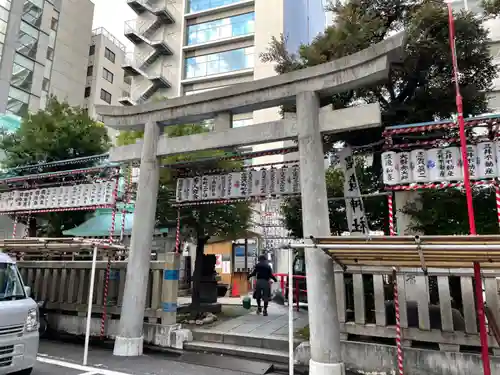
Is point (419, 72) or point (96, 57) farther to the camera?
point (96, 57)

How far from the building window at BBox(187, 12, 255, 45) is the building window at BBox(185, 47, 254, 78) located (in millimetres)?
1600

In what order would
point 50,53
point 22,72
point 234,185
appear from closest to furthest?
point 234,185 < point 22,72 < point 50,53

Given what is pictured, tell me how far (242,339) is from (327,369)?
2.51m

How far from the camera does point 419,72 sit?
8.25m

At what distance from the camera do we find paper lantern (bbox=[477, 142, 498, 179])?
649 cm

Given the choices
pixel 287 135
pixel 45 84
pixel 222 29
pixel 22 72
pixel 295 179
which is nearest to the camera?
pixel 287 135

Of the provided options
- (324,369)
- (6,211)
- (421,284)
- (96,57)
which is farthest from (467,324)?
(96,57)

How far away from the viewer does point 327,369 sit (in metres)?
5.94

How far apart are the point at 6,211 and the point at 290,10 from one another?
94.2 ft

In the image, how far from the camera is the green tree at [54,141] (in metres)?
13.3

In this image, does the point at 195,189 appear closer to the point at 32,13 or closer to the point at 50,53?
the point at 32,13

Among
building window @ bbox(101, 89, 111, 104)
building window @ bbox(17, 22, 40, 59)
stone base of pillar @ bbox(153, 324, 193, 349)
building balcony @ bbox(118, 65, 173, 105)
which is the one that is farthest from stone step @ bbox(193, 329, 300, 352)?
building window @ bbox(101, 89, 111, 104)

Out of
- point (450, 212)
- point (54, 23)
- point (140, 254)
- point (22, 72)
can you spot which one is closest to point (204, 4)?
point (54, 23)

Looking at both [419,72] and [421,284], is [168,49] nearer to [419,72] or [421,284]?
[419,72]
